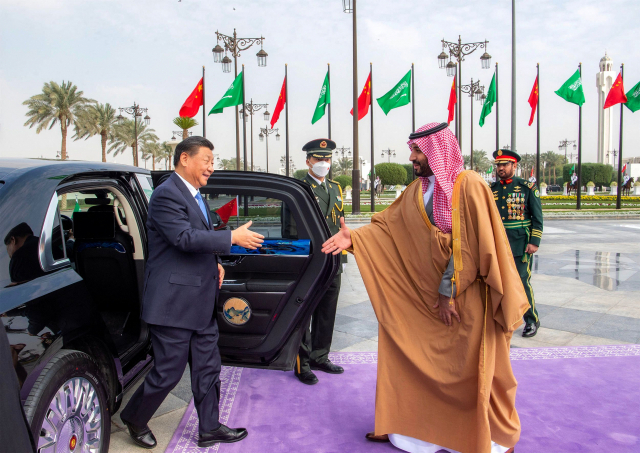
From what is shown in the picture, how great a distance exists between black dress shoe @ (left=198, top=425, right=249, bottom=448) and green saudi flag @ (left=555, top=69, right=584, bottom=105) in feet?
68.2

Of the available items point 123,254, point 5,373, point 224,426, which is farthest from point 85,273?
point 5,373

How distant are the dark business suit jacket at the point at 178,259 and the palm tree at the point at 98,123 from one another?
130 ft

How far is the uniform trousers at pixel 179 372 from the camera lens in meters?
2.58

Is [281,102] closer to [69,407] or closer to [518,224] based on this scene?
[518,224]

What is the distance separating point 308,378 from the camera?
12.2 ft

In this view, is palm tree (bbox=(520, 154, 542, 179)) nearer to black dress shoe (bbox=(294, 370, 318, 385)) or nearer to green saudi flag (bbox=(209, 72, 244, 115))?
green saudi flag (bbox=(209, 72, 244, 115))

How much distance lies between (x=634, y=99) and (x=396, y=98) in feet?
29.5

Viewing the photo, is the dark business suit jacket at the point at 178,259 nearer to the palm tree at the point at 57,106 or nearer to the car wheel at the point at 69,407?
the car wheel at the point at 69,407

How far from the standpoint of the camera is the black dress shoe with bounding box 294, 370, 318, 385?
3.70 metres

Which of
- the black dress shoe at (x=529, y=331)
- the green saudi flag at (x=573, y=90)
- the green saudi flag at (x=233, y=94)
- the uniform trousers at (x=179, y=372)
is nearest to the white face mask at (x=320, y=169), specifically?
the uniform trousers at (x=179, y=372)


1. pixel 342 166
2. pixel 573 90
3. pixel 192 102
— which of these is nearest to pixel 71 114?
pixel 192 102

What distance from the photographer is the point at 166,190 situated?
2.52 m

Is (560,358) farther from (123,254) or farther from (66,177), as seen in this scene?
(66,177)

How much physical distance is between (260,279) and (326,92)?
63.2ft
